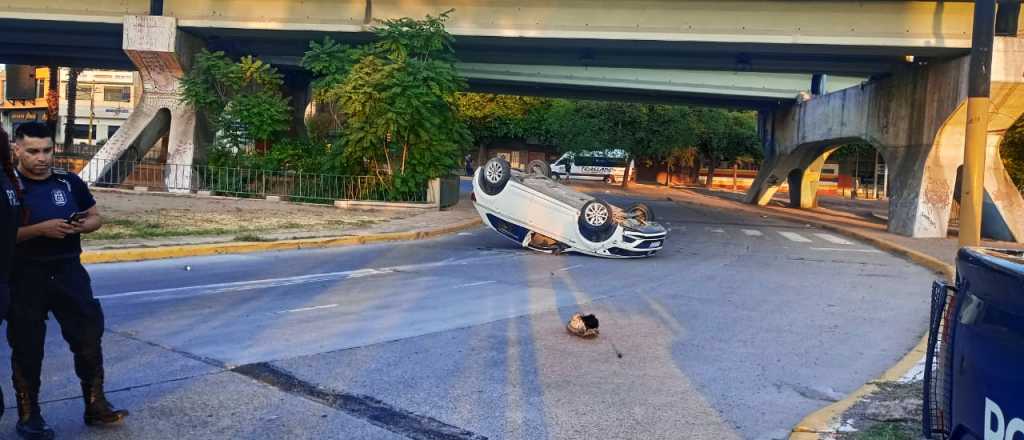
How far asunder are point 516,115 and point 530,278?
51163mm

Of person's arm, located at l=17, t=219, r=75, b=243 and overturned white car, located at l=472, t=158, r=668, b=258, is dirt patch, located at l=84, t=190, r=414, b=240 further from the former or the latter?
person's arm, located at l=17, t=219, r=75, b=243

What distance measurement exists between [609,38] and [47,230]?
21.3 m

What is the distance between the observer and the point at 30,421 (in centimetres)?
498

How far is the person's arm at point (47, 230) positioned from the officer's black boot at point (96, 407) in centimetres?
98

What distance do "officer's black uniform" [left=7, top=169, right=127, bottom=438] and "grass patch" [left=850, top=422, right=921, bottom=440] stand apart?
4519mm

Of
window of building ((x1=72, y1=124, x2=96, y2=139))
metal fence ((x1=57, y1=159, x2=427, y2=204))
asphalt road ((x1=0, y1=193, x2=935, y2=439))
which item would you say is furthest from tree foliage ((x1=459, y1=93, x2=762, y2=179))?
window of building ((x1=72, y1=124, x2=96, y2=139))

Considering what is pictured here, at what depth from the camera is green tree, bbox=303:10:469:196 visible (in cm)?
2514

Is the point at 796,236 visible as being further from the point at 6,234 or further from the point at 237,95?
the point at 6,234

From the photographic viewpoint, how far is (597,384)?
6.97 metres

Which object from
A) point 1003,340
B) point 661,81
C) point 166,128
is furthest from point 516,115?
point 1003,340

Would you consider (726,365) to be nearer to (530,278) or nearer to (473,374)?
(473,374)

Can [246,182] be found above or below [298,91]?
below

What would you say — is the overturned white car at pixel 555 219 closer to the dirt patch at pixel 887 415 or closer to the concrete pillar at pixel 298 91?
the dirt patch at pixel 887 415

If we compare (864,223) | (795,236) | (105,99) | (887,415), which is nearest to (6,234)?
(887,415)
